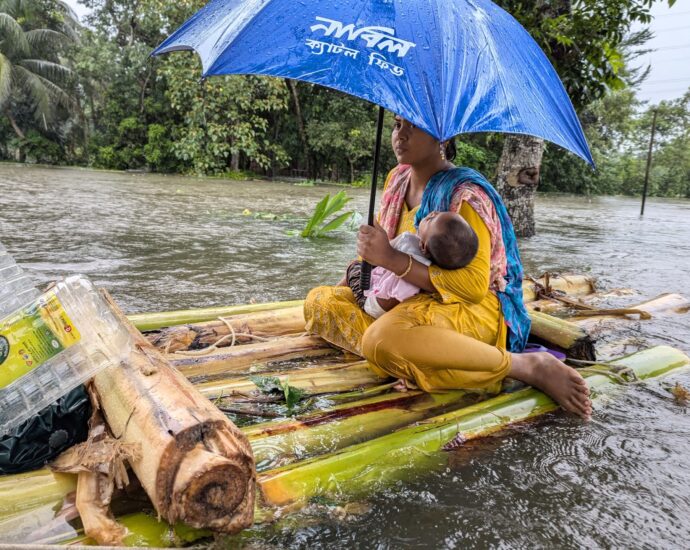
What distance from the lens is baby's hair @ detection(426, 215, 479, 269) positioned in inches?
78.8

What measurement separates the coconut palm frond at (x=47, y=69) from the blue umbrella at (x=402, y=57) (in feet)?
76.2

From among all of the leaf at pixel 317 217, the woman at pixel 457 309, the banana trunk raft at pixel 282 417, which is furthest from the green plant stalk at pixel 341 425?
the leaf at pixel 317 217

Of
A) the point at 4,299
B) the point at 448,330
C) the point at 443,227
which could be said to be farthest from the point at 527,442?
the point at 4,299

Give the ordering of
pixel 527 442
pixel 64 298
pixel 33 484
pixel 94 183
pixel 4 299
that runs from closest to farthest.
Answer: pixel 33 484 → pixel 64 298 → pixel 527 442 → pixel 4 299 → pixel 94 183

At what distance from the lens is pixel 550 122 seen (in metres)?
1.96

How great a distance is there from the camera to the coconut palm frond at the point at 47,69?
2111 centimetres

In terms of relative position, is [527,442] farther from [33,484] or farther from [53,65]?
[53,65]

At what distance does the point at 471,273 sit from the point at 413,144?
1.90 feet

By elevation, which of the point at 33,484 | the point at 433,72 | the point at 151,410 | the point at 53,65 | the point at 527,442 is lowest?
the point at 527,442

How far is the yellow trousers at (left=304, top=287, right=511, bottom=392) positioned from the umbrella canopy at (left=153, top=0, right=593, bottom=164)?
2.56ft

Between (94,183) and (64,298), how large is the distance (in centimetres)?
1282

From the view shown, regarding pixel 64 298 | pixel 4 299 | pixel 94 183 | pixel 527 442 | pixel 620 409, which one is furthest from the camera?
pixel 94 183

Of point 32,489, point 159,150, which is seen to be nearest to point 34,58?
point 159,150

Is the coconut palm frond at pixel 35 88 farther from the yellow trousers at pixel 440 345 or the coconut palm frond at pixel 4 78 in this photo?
the yellow trousers at pixel 440 345
